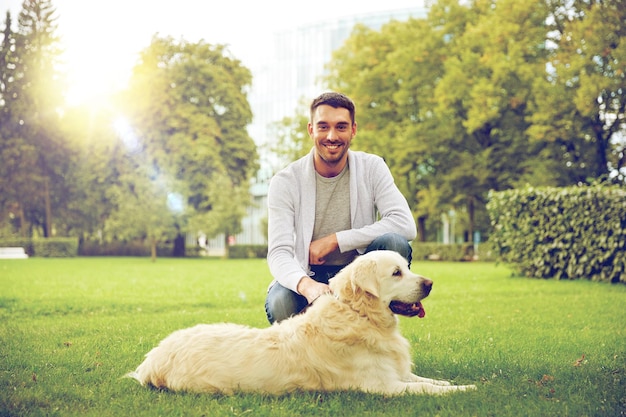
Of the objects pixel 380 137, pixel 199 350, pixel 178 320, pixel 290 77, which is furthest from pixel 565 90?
pixel 290 77

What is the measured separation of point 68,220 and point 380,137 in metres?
25.5

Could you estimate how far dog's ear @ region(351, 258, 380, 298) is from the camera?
4.36m

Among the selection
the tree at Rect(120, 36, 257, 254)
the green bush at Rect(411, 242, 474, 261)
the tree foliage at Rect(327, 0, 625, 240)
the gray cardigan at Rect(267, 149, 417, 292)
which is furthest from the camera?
the tree at Rect(120, 36, 257, 254)

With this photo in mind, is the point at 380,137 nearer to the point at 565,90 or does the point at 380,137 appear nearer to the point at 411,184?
the point at 411,184

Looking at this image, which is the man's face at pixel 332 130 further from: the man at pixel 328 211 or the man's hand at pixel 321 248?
the man's hand at pixel 321 248

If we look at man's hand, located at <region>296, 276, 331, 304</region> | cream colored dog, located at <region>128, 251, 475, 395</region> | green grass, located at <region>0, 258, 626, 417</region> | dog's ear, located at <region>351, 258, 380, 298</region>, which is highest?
dog's ear, located at <region>351, 258, 380, 298</region>

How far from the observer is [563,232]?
15.8 m

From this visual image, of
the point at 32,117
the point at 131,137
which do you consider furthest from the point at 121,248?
the point at 32,117

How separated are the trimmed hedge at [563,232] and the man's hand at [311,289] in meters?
11.8

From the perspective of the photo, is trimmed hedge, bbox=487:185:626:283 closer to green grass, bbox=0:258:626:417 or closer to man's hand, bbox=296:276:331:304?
green grass, bbox=0:258:626:417

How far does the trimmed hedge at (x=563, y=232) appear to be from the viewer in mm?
14688

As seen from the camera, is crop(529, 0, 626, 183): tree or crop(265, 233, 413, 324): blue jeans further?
crop(529, 0, 626, 183): tree

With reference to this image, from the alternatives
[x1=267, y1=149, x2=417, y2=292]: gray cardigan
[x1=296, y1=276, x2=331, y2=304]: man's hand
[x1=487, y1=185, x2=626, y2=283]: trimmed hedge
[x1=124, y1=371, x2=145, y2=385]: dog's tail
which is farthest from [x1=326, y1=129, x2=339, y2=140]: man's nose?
[x1=487, y1=185, x2=626, y2=283]: trimmed hedge

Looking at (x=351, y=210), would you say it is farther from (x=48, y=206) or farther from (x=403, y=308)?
(x=48, y=206)
